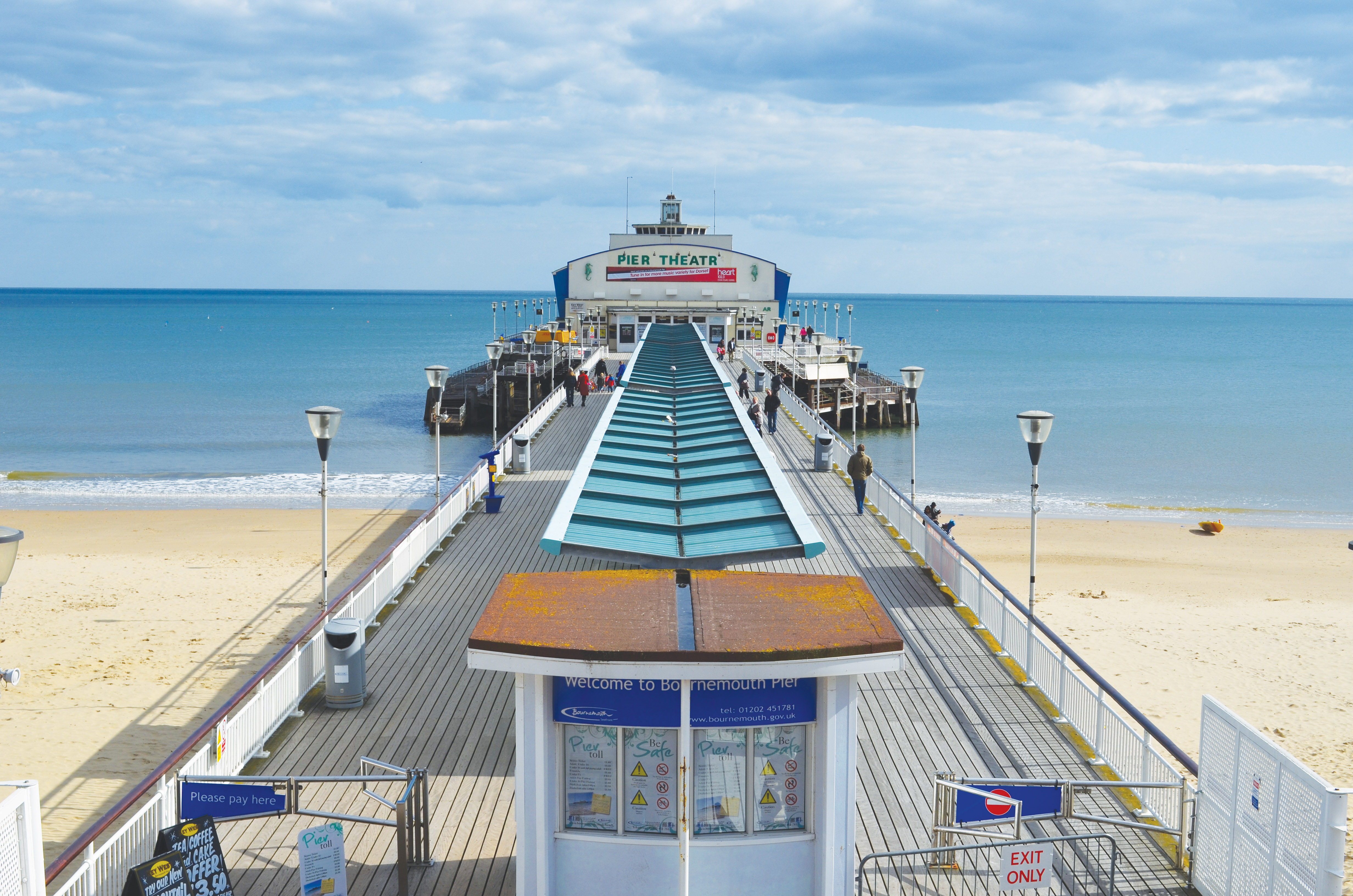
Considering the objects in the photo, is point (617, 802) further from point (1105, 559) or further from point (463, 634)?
point (1105, 559)

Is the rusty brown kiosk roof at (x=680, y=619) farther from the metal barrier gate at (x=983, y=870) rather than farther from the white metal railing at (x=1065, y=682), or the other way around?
the white metal railing at (x=1065, y=682)

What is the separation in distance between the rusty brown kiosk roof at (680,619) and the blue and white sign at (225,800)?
8.80ft

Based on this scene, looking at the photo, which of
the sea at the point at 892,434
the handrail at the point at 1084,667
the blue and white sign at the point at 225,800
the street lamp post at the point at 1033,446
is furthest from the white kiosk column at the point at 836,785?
the sea at the point at 892,434

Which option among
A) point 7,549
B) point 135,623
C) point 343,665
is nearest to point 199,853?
point 7,549

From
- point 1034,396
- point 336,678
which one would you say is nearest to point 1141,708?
point 336,678

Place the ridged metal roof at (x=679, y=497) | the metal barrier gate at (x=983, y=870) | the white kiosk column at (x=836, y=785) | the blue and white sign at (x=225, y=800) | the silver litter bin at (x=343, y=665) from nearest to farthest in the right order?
1. the white kiosk column at (x=836, y=785)
2. the metal barrier gate at (x=983, y=870)
3. the blue and white sign at (x=225, y=800)
4. the ridged metal roof at (x=679, y=497)
5. the silver litter bin at (x=343, y=665)

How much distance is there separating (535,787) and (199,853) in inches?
97.3

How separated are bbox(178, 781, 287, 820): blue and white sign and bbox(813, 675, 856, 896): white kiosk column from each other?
4.32 m

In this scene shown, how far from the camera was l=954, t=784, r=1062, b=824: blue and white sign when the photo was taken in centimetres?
837

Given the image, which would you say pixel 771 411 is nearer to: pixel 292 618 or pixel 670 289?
pixel 292 618

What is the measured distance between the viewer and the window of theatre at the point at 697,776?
272 inches

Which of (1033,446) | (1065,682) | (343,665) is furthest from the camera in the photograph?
(1033,446)

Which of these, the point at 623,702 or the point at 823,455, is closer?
the point at 623,702

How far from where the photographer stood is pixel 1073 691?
35.7 ft
